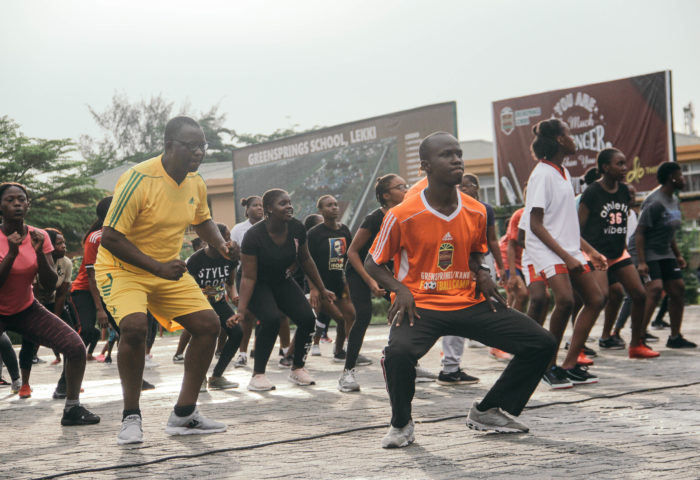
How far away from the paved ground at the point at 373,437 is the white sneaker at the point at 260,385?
100 mm

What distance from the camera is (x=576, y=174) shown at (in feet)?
78.7

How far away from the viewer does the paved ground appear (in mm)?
4164

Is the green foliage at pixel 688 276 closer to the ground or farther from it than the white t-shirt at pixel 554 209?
closer to the ground

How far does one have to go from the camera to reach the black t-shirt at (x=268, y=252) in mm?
7789

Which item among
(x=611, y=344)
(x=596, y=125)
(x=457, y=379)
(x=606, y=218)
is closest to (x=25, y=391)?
(x=457, y=379)

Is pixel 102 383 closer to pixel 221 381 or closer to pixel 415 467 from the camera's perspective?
pixel 221 381

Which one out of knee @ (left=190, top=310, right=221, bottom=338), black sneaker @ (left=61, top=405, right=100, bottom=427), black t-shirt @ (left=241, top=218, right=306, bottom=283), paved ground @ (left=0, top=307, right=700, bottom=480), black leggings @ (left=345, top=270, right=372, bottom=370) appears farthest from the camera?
black t-shirt @ (left=241, top=218, right=306, bottom=283)

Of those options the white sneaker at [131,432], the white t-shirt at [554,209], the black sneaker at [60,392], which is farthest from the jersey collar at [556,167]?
the black sneaker at [60,392]

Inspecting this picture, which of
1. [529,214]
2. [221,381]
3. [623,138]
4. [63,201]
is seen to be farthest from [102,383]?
[63,201]

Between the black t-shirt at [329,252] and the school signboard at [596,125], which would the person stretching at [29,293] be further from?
the school signboard at [596,125]

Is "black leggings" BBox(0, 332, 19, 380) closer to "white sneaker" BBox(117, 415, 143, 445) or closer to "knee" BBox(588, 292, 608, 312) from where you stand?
"white sneaker" BBox(117, 415, 143, 445)

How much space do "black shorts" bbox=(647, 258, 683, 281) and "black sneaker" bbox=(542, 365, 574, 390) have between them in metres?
3.23

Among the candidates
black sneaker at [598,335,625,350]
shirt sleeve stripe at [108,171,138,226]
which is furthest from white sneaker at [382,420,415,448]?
black sneaker at [598,335,625,350]

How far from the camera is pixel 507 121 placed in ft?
83.6
